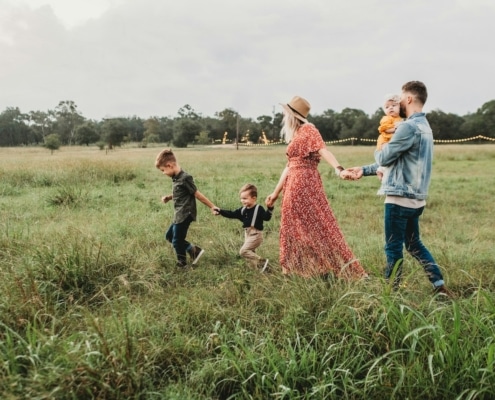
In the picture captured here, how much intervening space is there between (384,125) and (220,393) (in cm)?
356

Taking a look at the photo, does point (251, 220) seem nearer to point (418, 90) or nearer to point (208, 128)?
point (418, 90)

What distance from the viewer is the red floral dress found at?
4.36m

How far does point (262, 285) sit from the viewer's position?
12.4 ft

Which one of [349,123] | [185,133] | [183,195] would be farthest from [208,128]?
[183,195]

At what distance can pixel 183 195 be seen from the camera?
507cm

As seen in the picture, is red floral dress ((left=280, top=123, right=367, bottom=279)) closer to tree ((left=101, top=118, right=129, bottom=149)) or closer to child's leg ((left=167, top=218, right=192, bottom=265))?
child's leg ((left=167, top=218, right=192, bottom=265))

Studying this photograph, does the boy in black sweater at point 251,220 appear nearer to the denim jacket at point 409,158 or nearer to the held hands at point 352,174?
the held hands at point 352,174

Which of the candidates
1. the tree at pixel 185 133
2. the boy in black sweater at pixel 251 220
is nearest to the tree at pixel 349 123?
the tree at pixel 185 133

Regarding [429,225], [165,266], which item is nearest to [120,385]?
[165,266]

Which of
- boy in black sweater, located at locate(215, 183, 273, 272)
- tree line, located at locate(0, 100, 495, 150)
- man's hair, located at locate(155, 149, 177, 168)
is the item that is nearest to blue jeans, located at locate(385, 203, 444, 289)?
A: boy in black sweater, located at locate(215, 183, 273, 272)

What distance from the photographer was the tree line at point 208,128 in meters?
70.0

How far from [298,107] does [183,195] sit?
184 cm

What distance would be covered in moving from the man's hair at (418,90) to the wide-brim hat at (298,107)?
107 cm

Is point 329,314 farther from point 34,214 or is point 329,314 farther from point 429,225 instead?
point 34,214
